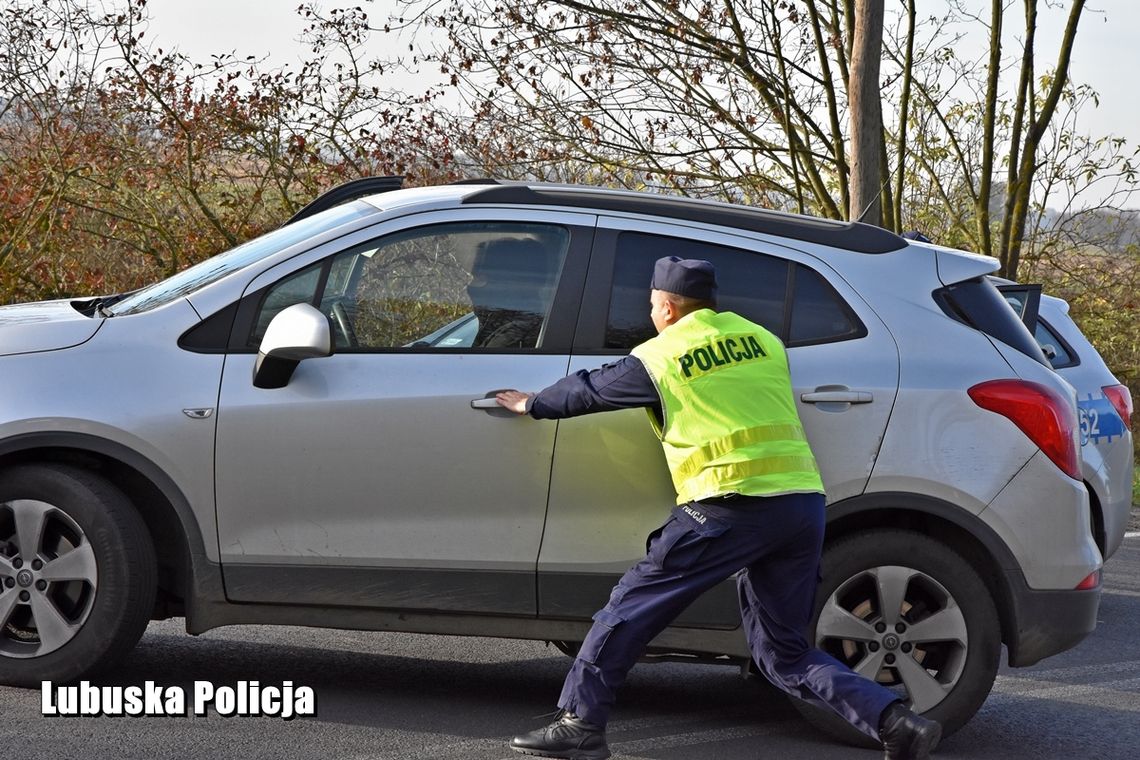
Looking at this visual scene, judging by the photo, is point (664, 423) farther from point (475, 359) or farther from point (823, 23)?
point (823, 23)

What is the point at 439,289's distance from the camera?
5.02 metres

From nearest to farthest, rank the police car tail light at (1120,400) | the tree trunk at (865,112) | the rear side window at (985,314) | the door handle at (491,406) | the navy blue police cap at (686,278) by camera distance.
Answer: the navy blue police cap at (686,278) → the door handle at (491,406) → the rear side window at (985,314) → the police car tail light at (1120,400) → the tree trunk at (865,112)

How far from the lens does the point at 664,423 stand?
4535mm

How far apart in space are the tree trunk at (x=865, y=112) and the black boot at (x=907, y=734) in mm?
9979

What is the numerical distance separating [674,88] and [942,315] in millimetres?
10143

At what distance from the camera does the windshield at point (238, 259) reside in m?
5.18

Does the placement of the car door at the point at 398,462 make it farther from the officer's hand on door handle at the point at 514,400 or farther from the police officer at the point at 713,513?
the police officer at the point at 713,513

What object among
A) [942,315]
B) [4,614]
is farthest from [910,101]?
[4,614]

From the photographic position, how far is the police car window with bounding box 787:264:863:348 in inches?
198

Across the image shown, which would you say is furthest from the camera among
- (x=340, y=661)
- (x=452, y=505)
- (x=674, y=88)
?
(x=674, y=88)

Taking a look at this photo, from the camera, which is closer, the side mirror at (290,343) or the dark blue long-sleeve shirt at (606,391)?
the dark blue long-sleeve shirt at (606,391)

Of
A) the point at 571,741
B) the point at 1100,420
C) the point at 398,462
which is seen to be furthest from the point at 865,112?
the point at 571,741

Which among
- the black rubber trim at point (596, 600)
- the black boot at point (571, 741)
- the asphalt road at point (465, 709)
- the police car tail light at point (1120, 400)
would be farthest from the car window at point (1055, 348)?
the black boot at point (571, 741)

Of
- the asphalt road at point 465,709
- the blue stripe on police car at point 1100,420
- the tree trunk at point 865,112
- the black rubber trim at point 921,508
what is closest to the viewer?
the asphalt road at point 465,709
